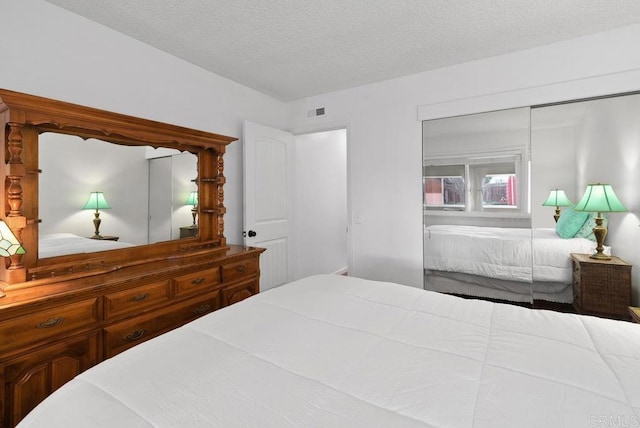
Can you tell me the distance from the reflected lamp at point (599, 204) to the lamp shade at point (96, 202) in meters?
3.90

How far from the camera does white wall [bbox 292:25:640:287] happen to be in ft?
7.96

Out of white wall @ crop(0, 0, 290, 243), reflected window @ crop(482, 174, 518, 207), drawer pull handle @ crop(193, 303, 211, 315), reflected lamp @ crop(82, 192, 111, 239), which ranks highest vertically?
white wall @ crop(0, 0, 290, 243)

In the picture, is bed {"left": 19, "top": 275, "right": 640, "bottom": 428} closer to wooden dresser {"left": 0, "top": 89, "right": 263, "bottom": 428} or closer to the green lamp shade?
wooden dresser {"left": 0, "top": 89, "right": 263, "bottom": 428}

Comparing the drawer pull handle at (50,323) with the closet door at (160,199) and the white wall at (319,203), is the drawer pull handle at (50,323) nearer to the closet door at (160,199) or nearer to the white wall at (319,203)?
the closet door at (160,199)

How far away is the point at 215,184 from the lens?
2.82 m

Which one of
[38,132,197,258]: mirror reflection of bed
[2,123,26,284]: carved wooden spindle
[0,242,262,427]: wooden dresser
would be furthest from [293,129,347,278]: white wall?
[2,123,26,284]: carved wooden spindle

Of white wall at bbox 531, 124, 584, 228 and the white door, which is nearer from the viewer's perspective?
white wall at bbox 531, 124, 584, 228

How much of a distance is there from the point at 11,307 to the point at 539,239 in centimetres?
386

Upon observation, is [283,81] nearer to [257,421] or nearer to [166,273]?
[166,273]

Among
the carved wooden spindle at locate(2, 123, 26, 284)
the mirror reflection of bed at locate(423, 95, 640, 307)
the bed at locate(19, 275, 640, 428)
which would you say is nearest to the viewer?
the bed at locate(19, 275, 640, 428)

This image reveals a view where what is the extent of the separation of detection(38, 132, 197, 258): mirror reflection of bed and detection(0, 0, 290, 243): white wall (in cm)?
33

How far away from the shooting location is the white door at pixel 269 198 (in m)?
3.18

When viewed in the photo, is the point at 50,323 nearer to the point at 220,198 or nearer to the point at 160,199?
the point at 160,199

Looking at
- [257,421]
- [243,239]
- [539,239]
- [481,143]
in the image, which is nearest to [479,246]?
[539,239]
